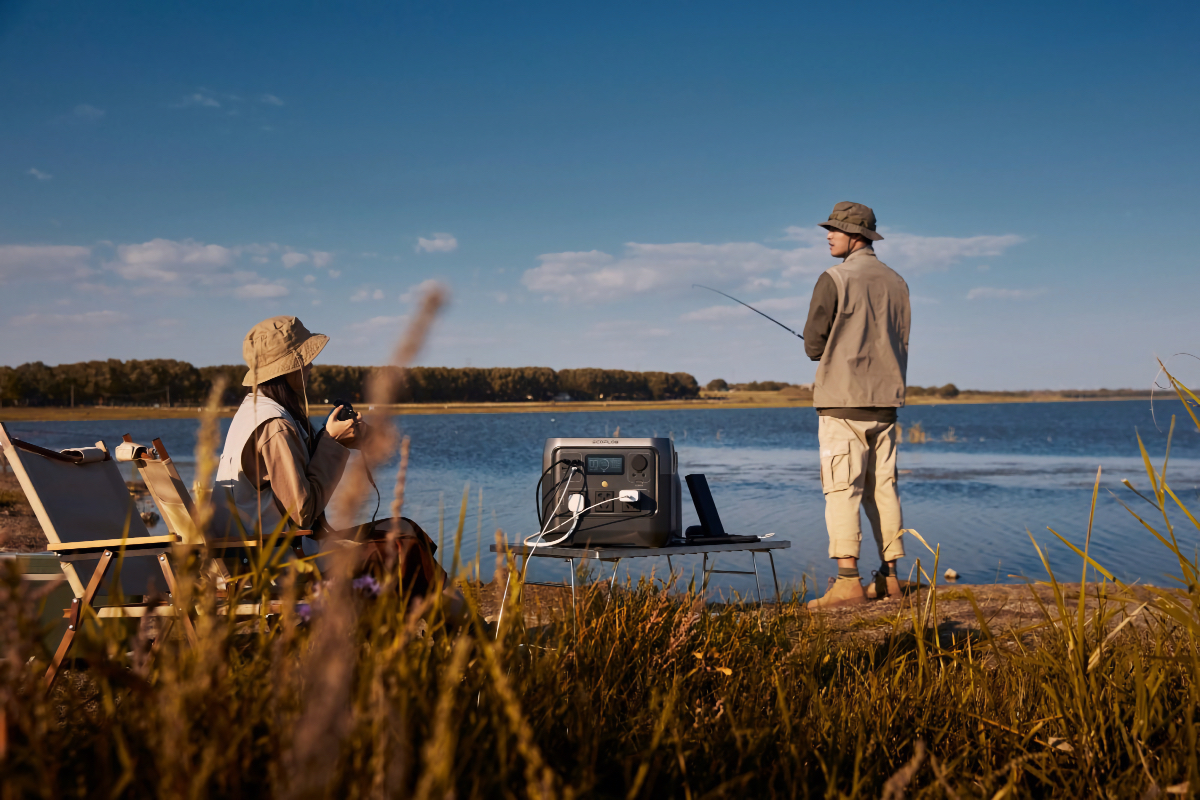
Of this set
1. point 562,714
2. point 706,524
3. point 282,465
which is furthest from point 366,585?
point 706,524

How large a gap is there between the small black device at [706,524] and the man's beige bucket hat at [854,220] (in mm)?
1683

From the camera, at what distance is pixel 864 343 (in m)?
4.33

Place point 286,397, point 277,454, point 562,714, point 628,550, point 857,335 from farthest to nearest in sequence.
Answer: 1. point 857,335
2. point 628,550
3. point 286,397
4. point 277,454
5. point 562,714

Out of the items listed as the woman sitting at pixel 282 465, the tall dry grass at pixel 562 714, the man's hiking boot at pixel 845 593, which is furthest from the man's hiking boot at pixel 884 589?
the woman sitting at pixel 282 465

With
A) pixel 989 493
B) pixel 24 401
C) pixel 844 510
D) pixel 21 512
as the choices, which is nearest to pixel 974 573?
pixel 844 510

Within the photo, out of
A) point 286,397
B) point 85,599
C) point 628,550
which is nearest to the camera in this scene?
point 85,599

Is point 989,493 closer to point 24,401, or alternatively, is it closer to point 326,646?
point 326,646

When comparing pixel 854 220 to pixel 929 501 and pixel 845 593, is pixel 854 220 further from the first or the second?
pixel 929 501

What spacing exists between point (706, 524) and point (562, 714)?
261 cm

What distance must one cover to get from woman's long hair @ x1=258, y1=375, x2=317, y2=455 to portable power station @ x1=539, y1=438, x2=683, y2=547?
40.4 inches

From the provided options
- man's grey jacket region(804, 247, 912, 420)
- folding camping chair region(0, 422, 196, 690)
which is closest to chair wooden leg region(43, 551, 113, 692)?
folding camping chair region(0, 422, 196, 690)

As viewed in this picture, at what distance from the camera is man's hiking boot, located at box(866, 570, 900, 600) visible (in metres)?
4.40

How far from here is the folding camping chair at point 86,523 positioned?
2.17 metres

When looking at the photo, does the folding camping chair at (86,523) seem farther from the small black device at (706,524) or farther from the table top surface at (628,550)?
the small black device at (706,524)
